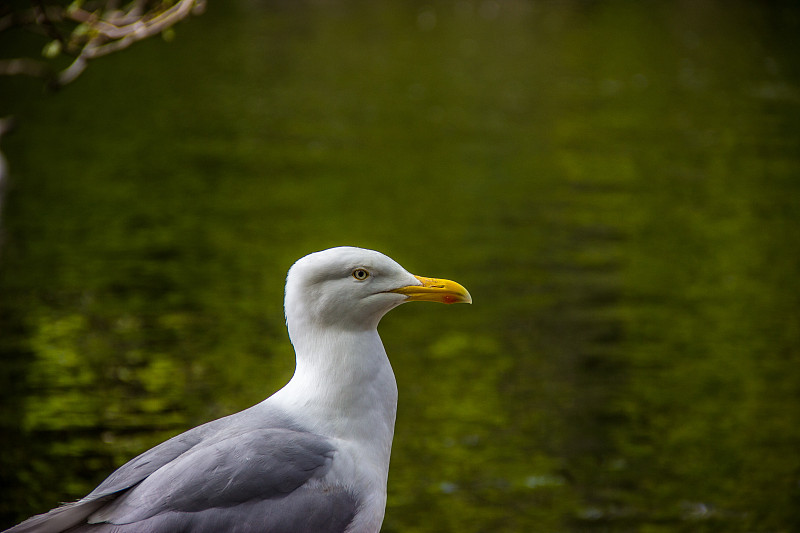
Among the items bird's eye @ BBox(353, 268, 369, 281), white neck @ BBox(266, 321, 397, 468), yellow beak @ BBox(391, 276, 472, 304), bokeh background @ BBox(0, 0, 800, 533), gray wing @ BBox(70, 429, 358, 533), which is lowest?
bokeh background @ BBox(0, 0, 800, 533)

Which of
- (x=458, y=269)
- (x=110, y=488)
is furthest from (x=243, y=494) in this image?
(x=458, y=269)

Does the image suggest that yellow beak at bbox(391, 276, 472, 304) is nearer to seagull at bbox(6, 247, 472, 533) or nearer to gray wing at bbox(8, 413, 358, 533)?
seagull at bbox(6, 247, 472, 533)

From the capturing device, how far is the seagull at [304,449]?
120 inches

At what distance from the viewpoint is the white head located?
3324 mm

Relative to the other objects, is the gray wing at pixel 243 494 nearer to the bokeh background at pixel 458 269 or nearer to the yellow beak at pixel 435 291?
the yellow beak at pixel 435 291

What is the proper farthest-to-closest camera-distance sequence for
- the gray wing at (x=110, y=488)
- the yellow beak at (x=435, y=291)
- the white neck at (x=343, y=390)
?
1. the yellow beak at (x=435, y=291)
2. the white neck at (x=343, y=390)
3. the gray wing at (x=110, y=488)

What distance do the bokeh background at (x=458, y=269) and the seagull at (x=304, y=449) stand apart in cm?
304

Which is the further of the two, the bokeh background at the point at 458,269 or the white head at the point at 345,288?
the bokeh background at the point at 458,269

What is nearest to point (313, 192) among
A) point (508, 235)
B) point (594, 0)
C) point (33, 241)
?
point (508, 235)

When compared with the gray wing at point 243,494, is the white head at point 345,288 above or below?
above

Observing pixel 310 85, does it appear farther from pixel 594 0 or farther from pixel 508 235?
pixel 594 0


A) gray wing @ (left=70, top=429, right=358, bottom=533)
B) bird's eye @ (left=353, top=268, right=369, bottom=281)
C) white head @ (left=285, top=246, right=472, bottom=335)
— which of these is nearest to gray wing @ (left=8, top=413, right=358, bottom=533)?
gray wing @ (left=70, top=429, right=358, bottom=533)

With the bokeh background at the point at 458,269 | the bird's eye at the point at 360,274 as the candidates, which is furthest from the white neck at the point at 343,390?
the bokeh background at the point at 458,269

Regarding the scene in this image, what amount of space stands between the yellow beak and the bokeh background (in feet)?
10.1
